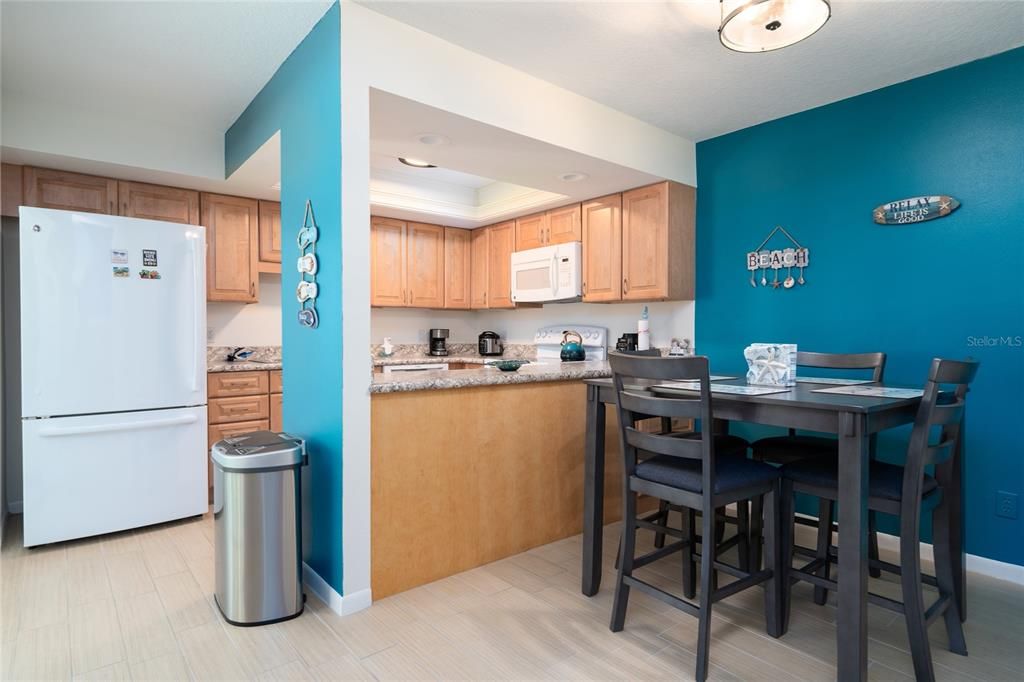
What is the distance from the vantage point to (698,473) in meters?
1.92

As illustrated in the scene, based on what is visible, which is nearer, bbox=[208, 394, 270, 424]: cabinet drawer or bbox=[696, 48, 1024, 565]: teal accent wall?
bbox=[696, 48, 1024, 565]: teal accent wall

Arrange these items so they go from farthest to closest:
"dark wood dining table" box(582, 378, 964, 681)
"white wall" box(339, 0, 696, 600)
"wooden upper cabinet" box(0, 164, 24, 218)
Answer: "wooden upper cabinet" box(0, 164, 24, 218) → "white wall" box(339, 0, 696, 600) → "dark wood dining table" box(582, 378, 964, 681)

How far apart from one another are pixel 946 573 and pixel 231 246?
4326mm

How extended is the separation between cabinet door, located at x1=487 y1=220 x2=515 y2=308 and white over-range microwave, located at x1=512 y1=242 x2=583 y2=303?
193 millimetres

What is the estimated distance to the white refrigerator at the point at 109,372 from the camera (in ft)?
9.21

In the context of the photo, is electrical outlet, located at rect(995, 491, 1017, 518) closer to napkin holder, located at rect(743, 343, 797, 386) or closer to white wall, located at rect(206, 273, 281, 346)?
napkin holder, located at rect(743, 343, 797, 386)

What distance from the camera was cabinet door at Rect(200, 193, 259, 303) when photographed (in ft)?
12.7

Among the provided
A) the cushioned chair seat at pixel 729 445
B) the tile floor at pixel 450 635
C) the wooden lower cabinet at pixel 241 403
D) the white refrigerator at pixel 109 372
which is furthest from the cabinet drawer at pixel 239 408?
the cushioned chair seat at pixel 729 445

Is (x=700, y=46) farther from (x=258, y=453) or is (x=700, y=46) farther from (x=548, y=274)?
(x=258, y=453)

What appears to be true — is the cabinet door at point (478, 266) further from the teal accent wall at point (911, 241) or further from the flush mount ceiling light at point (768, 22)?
the flush mount ceiling light at point (768, 22)

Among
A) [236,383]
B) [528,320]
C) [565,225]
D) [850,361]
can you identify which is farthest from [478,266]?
[850,361]

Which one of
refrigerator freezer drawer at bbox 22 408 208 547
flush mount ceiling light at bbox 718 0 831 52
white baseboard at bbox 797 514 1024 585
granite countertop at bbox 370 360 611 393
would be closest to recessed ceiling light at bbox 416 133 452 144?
granite countertop at bbox 370 360 611 393

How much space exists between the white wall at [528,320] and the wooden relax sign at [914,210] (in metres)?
1.25

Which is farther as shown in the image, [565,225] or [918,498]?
[565,225]
